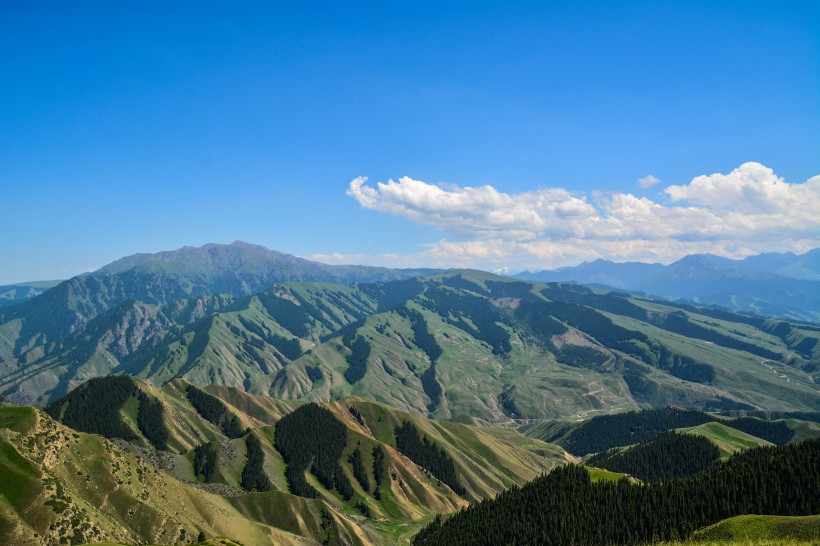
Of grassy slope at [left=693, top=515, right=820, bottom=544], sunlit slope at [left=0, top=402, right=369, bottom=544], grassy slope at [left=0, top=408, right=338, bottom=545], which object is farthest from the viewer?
sunlit slope at [left=0, top=402, right=369, bottom=544]

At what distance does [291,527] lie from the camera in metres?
192

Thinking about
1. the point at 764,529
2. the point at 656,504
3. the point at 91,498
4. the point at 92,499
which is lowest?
the point at 656,504

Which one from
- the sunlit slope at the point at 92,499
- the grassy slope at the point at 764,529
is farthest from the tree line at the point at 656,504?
the sunlit slope at the point at 92,499

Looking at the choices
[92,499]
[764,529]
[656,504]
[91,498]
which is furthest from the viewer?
[656,504]

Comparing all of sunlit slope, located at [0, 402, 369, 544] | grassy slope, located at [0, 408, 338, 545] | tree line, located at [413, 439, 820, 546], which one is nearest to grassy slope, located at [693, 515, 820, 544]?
tree line, located at [413, 439, 820, 546]

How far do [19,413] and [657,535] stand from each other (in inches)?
7437

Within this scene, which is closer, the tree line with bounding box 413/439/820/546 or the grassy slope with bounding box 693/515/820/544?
the grassy slope with bounding box 693/515/820/544

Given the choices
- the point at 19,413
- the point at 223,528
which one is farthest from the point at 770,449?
the point at 19,413

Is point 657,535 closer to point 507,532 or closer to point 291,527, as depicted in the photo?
point 507,532

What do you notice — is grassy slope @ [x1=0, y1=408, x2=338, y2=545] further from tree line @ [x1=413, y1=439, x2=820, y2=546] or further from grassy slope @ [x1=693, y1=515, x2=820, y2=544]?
grassy slope @ [x1=693, y1=515, x2=820, y2=544]

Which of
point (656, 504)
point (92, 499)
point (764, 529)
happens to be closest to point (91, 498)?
point (92, 499)

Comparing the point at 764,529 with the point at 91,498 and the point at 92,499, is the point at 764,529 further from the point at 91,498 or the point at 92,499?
the point at 91,498

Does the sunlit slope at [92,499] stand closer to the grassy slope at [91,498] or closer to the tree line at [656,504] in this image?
the grassy slope at [91,498]

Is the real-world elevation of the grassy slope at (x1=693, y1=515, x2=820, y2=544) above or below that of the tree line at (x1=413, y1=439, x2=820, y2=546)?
above
